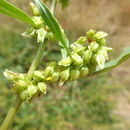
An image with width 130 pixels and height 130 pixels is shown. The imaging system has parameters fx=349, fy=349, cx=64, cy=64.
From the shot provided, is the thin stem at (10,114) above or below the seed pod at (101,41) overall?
below

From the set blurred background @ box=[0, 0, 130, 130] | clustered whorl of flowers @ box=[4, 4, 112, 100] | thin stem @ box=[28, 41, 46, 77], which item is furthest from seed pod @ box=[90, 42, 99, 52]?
blurred background @ box=[0, 0, 130, 130]

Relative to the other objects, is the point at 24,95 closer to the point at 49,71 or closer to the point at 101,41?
the point at 49,71

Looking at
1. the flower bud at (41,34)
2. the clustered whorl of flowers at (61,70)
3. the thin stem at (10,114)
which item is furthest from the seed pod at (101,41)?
the thin stem at (10,114)

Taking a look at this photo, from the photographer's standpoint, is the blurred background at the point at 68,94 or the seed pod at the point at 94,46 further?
the blurred background at the point at 68,94

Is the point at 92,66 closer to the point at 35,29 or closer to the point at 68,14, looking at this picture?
the point at 35,29

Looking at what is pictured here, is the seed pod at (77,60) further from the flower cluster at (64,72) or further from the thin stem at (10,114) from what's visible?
the thin stem at (10,114)

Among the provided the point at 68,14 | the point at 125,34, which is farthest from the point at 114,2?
the point at 68,14

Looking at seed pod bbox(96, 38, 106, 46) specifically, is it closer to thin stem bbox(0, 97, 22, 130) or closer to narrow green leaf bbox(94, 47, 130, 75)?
narrow green leaf bbox(94, 47, 130, 75)

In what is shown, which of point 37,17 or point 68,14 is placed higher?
point 68,14
